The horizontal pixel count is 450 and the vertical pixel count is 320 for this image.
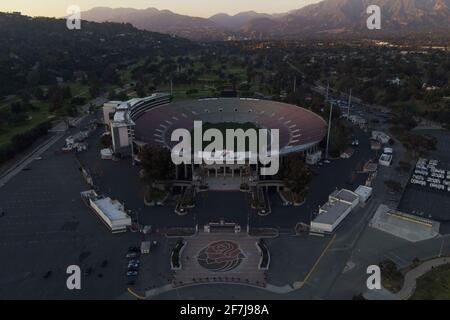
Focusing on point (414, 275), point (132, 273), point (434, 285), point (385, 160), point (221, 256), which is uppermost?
point (385, 160)

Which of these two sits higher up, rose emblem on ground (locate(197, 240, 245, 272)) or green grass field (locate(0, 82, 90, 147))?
green grass field (locate(0, 82, 90, 147))

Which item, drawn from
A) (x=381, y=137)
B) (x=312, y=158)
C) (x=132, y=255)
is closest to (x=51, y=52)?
(x=312, y=158)

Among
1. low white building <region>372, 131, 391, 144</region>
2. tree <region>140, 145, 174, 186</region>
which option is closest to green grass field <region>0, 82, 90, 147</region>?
tree <region>140, 145, 174, 186</region>

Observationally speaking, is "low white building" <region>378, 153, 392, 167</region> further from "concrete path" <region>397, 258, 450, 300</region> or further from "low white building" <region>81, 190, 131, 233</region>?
"low white building" <region>81, 190, 131, 233</region>

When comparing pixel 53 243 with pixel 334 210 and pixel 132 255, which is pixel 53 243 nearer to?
pixel 132 255

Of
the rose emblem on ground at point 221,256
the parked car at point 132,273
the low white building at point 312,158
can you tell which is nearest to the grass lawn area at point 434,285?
the rose emblem on ground at point 221,256
